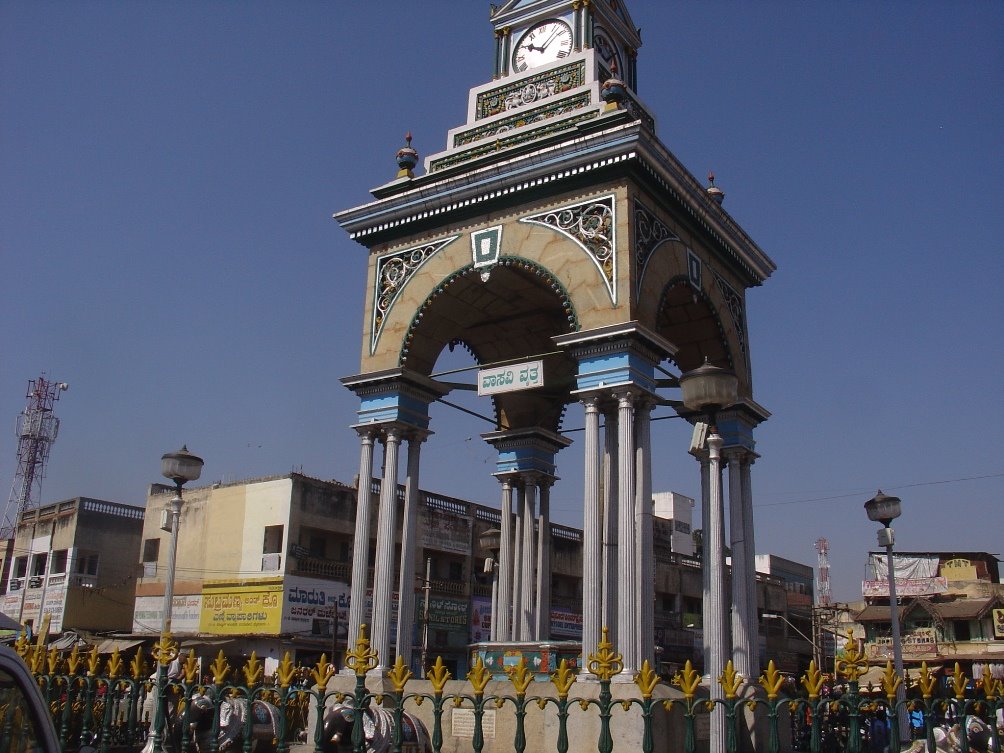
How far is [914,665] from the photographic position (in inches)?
1591

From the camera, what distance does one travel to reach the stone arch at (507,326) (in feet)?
54.7

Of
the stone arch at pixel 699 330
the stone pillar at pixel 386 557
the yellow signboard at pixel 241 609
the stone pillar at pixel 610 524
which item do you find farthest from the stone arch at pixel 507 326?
the yellow signboard at pixel 241 609

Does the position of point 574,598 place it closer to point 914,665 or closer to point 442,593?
point 442,593

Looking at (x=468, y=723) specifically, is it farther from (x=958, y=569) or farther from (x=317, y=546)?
(x=958, y=569)

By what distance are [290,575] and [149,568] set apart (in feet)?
24.6

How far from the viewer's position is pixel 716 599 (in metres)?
12.9

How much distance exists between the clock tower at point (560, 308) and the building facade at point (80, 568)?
2275cm

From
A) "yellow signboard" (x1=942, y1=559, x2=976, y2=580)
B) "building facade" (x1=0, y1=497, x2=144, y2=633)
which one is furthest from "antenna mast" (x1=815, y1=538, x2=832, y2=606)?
"building facade" (x1=0, y1=497, x2=144, y2=633)

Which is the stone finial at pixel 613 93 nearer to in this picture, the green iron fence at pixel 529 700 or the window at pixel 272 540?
the green iron fence at pixel 529 700

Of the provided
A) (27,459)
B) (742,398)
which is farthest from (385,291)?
(27,459)

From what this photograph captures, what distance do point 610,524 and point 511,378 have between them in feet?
9.74

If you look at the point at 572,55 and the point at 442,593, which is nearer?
the point at 572,55

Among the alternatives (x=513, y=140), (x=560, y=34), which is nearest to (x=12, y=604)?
(x=513, y=140)

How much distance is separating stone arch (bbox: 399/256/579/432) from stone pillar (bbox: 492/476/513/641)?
151 centimetres
